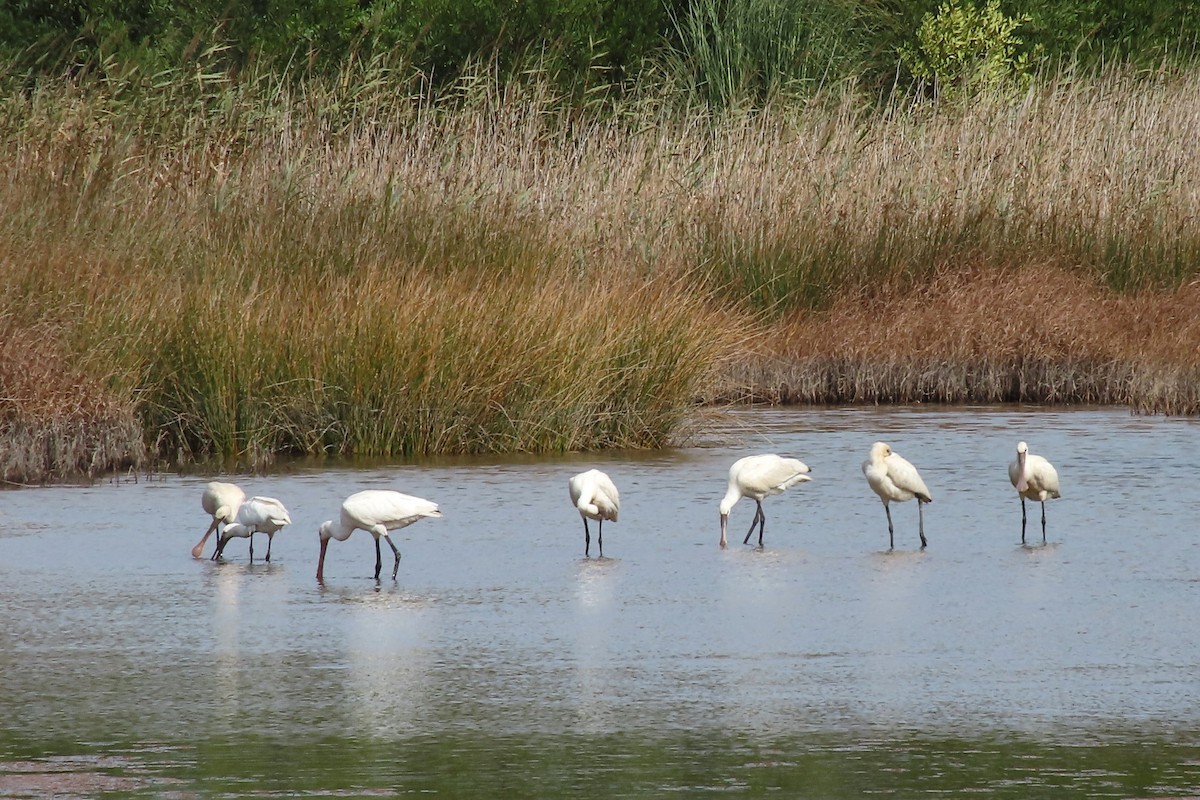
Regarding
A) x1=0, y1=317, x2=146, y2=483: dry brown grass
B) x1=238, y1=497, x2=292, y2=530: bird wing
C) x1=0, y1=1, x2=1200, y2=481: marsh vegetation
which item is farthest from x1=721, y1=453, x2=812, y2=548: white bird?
x1=0, y1=317, x2=146, y2=483: dry brown grass

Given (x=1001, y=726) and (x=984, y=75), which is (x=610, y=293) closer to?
(x=1001, y=726)

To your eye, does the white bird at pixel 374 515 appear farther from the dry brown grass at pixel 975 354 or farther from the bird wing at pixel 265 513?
the dry brown grass at pixel 975 354

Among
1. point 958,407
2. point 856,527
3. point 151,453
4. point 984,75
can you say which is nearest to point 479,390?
point 151,453

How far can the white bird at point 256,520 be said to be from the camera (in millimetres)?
8508

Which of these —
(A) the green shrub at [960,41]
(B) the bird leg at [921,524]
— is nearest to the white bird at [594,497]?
(B) the bird leg at [921,524]

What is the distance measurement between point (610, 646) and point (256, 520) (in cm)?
217

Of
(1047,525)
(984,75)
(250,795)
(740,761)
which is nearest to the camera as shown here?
(250,795)

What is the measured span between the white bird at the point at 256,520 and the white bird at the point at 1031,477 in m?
3.44

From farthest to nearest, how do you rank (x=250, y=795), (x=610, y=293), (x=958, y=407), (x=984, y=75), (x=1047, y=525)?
1. (x=984, y=75)
2. (x=958, y=407)
3. (x=610, y=293)
4. (x=1047, y=525)
5. (x=250, y=795)

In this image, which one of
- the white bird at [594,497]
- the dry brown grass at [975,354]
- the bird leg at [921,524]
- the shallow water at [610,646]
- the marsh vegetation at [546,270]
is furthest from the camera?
the dry brown grass at [975,354]

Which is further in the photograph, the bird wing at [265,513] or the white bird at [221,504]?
the white bird at [221,504]

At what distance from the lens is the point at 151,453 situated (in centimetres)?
1191

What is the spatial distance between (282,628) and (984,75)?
16.9 meters

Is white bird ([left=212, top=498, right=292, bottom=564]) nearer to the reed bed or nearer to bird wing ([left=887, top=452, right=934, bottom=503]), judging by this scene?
bird wing ([left=887, top=452, right=934, bottom=503])
